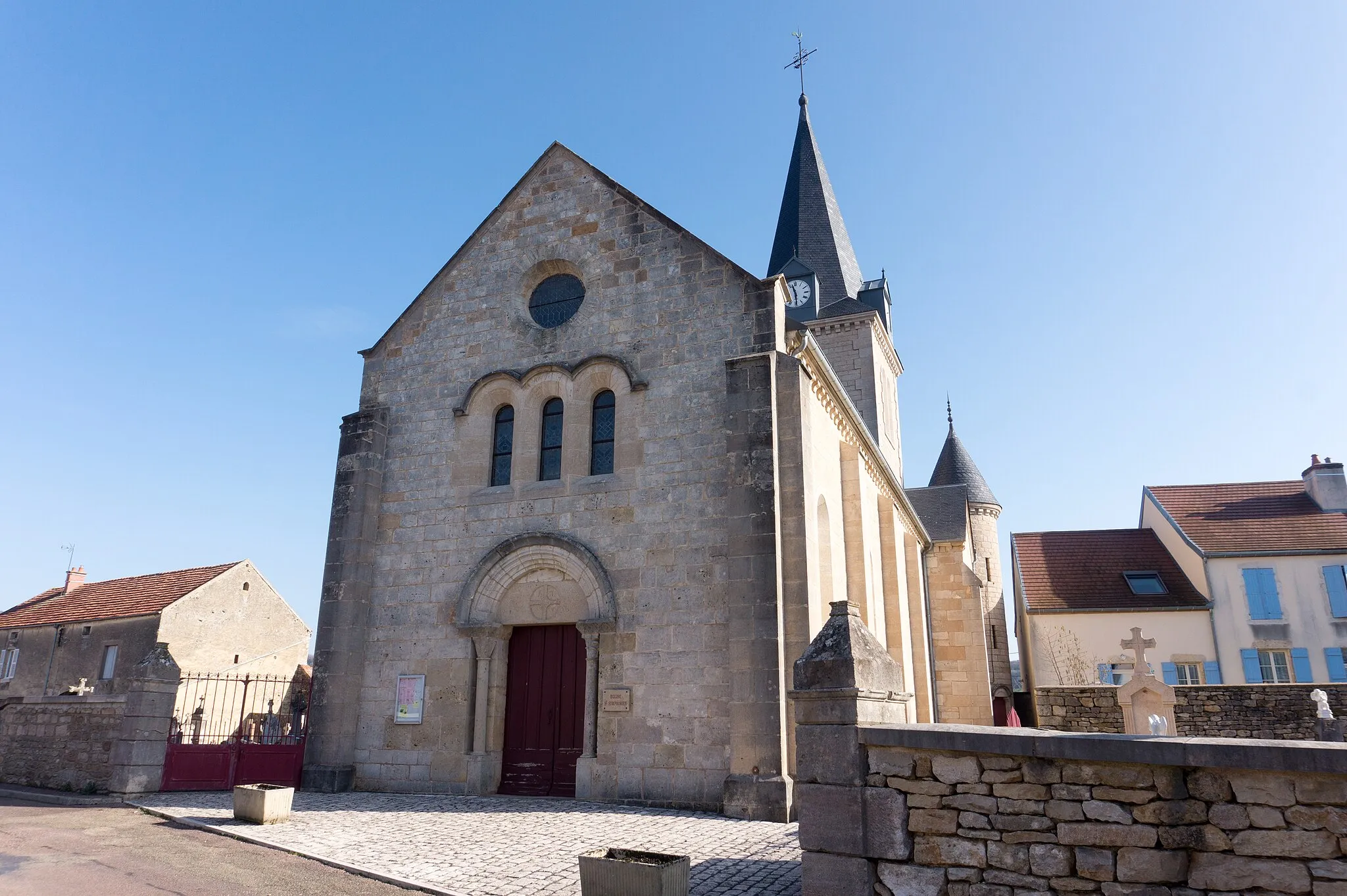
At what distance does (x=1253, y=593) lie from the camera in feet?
74.6

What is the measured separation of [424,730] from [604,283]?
7.22 metres

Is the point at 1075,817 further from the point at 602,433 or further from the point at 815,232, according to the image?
the point at 815,232

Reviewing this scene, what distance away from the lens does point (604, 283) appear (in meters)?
13.0

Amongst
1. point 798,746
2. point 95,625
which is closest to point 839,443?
point 798,746

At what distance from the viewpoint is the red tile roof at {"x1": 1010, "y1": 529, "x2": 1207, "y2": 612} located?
23.9 m

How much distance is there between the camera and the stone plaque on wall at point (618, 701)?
10836 mm

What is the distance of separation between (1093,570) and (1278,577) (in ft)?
15.3

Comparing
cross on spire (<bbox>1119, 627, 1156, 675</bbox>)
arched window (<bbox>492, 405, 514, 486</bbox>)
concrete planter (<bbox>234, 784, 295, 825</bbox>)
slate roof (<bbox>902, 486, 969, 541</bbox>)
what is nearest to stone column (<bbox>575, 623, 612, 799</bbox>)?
arched window (<bbox>492, 405, 514, 486</bbox>)

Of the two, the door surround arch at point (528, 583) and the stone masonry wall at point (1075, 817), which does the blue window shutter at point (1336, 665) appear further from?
the stone masonry wall at point (1075, 817)

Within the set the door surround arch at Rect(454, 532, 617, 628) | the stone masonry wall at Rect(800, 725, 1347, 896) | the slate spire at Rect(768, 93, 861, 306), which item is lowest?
the stone masonry wall at Rect(800, 725, 1347, 896)

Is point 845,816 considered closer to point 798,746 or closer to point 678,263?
point 798,746

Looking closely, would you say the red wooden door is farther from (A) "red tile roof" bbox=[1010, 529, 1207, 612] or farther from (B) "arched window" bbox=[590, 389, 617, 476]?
(A) "red tile roof" bbox=[1010, 529, 1207, 612]

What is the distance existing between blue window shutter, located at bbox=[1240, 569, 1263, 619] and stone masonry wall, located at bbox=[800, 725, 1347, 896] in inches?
Result: 869

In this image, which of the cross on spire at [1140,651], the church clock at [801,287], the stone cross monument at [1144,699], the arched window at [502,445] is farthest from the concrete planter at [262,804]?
the church clock at [801,287]
